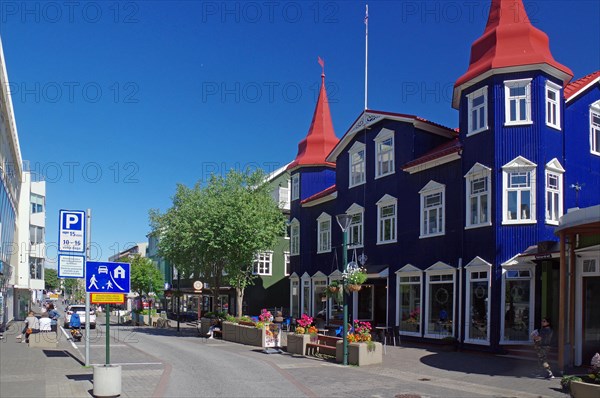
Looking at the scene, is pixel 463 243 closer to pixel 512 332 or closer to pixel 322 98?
pixel 512 332

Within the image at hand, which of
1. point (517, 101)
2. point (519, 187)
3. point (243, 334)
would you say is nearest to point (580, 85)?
point (517, 101)

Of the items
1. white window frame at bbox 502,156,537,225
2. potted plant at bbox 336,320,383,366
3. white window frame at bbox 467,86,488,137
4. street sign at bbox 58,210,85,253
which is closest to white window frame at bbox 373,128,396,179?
white window frame at bbox 467,86,488,137

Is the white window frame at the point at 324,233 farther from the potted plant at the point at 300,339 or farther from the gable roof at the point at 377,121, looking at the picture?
the potted plant at the point at 300,339

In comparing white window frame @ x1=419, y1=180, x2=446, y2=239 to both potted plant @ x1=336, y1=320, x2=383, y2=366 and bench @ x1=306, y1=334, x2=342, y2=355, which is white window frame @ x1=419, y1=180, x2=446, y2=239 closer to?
bench @ x1=306, y1=334, x2=342, y2=355

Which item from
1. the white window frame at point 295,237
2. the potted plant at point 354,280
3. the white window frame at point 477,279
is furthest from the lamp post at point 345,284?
the white window frame at point 295,237

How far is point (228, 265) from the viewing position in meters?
30.2

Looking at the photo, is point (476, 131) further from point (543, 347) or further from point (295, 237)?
point (295, 237)

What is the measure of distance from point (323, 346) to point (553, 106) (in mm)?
11896

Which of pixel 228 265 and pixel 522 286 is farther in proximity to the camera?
pixel 228 265

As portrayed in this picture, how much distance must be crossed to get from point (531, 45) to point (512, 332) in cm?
1022

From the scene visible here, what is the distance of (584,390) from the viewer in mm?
10766

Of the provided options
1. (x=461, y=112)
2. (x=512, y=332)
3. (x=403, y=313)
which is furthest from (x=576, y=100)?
(x=403, y=313)

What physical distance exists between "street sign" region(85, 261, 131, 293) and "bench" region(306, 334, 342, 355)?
821 cm

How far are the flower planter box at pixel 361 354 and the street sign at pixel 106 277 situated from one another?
7490 millimetres
